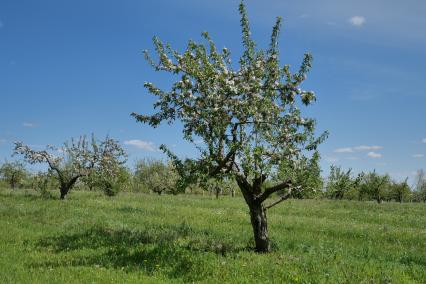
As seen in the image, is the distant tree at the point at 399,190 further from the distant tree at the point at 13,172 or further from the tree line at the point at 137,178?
the distant tree at the point at 13,172

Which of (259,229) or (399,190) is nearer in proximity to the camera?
(259,229)

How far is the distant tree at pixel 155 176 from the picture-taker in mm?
87625

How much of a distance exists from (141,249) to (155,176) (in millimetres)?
75122

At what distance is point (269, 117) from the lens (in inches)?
632

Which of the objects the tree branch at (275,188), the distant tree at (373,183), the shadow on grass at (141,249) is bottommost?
the shadow on grass at (141,249)

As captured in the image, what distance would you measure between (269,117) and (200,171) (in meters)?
3.26

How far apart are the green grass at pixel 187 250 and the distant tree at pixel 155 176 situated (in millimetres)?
59143

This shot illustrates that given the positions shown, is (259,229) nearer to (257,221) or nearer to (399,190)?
(257,221)

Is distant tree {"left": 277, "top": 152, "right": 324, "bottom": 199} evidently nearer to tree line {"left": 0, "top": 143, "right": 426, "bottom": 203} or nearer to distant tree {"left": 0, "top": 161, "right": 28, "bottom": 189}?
tree line {"left": 0, "top": 143, "right": 426, "bottom": 203}

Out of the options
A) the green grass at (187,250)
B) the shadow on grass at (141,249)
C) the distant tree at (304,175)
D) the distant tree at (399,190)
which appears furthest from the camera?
the distant tree at (399,190)

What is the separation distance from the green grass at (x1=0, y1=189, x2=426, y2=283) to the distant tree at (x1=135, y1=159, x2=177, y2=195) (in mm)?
59143

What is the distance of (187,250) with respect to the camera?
1561 centimetres

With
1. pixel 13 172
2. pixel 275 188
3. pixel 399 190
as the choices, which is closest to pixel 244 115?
pixel 275 188

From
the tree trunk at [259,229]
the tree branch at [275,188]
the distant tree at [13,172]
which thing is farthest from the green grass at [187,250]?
the distant tree at [13,172]
